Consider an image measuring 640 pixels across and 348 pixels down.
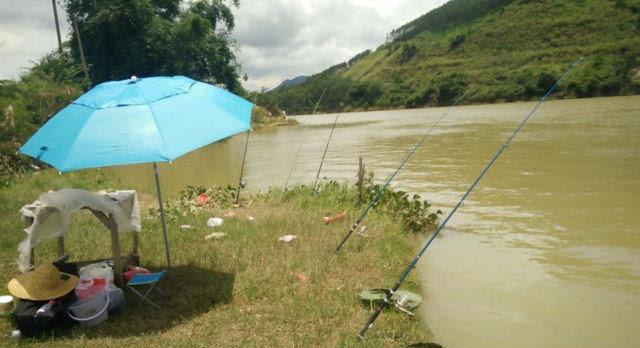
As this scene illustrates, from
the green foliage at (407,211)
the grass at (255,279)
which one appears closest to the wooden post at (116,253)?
the grass at (255,279)

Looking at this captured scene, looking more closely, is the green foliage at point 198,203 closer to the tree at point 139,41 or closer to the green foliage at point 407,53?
the tree at point 139,41

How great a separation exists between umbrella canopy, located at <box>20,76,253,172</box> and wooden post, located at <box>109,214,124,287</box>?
2.84 feet

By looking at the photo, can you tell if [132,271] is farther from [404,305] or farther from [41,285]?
[404,305]

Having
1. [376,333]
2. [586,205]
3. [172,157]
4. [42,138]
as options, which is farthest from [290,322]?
[586,205]

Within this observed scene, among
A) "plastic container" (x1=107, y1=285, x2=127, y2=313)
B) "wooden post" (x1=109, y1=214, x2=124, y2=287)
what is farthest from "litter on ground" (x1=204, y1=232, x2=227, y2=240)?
"plastic container" (x1=107, y1=285, x2=127, y2=313)

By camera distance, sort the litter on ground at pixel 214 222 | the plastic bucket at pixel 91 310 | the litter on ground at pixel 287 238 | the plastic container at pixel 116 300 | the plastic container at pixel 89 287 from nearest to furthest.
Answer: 1. the plastic bucket at pixel 91 310
2. the plastic container at pixel 89 287
3. the plastic container at pixel 116 300
4. the litter on ground at pixel 287 238
5. the litter on ground at pixel 214 222

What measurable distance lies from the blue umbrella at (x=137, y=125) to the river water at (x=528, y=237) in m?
2.87

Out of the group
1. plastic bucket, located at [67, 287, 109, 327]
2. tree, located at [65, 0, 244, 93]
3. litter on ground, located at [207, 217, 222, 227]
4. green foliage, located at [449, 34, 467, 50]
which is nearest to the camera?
plastic bucket, located at [67, 287, 109, 327]

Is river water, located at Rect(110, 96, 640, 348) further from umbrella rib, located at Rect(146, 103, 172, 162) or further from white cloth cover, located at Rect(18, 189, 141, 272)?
white cloth cover, located at Rect(18, 189, 141, 272)

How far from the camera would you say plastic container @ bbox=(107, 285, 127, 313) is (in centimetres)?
440

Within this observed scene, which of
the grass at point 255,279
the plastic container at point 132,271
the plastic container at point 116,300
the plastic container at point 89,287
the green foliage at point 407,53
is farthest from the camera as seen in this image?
the green foliage at point 407,53

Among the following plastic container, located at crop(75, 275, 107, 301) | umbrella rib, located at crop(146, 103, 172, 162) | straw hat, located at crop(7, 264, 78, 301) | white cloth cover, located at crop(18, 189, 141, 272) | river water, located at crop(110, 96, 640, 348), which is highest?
umbrella rib, located at crop(146, 103, 172, 162)

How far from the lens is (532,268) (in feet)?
20.1

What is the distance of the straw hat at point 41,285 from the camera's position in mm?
4051
